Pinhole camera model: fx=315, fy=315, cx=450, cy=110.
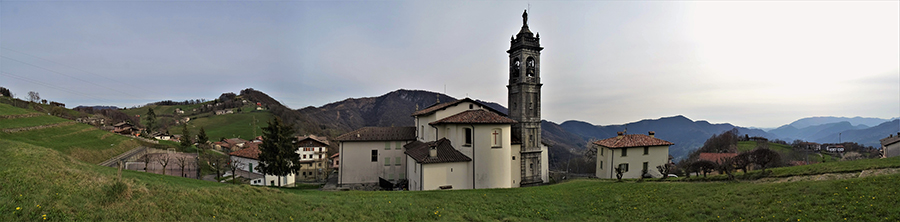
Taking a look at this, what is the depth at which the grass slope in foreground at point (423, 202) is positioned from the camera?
27.2 ft

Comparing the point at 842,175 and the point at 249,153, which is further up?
the point at 842,175

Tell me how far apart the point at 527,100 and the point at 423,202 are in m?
19.7

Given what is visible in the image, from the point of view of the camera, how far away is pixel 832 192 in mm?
10312

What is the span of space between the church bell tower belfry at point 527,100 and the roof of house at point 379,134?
10988 mm

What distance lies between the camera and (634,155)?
111 ft

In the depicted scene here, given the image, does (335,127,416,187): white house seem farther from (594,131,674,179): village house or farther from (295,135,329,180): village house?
(295,135,329,180): village house

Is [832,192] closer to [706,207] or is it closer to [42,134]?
[706,207]

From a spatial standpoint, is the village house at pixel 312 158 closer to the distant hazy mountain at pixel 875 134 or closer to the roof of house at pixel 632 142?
the roof of house at pixel 632 142

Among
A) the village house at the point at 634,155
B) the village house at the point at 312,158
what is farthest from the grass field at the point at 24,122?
the village house at the point at 634,155

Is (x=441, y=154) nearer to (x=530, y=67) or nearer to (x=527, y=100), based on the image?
(x=527, y=100)

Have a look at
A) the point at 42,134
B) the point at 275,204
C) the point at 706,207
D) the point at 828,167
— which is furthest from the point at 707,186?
the point at 42,134

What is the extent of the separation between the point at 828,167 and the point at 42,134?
59621 millimetres

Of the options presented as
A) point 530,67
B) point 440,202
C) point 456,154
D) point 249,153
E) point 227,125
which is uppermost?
point 530,67

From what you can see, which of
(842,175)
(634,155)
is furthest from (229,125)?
(842,175)
